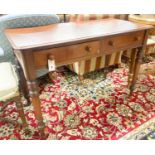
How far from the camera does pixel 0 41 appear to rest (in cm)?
158

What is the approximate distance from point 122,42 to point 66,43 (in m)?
0.50

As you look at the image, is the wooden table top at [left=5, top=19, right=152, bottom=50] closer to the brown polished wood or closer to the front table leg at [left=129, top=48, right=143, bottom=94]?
the brown polished wood

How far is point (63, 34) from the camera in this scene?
1.15 meters

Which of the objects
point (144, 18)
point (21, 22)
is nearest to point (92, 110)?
point (21, 22)

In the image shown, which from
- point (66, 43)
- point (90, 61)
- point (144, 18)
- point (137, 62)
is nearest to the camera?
point (66, 43)

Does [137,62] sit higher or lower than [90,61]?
higher

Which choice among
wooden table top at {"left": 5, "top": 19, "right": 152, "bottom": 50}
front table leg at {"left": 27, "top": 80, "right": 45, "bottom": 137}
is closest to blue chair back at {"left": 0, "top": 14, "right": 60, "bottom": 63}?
wooden table top at {"left": 5, "top": 19, "right": 152, "bottom": 50}

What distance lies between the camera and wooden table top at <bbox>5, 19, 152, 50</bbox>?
97cm

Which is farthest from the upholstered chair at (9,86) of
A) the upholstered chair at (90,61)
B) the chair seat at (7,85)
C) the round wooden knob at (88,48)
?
the upholstered chair at (90,61)

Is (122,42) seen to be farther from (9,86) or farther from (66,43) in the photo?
(9,86)

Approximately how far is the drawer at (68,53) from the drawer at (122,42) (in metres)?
0.08
